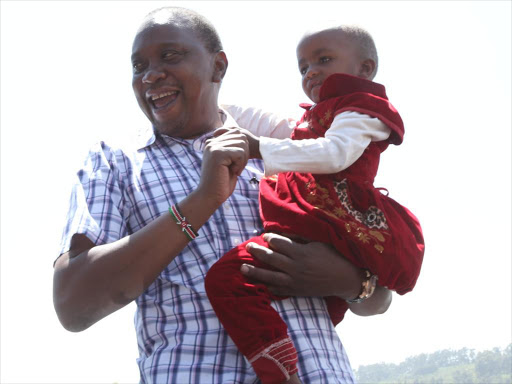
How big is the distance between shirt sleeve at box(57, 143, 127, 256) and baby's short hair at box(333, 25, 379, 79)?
4.22ft

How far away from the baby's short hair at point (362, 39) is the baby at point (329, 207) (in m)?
0.06

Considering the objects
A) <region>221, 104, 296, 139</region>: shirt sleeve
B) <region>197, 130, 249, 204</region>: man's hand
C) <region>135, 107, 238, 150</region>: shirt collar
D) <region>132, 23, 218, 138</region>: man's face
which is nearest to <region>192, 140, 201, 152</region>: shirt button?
<region>135, 107, 238, 150</region>: shirt collar

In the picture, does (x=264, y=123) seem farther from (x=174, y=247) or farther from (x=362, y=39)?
(x=174, y=247)

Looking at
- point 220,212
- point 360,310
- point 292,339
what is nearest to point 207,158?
point 220,212

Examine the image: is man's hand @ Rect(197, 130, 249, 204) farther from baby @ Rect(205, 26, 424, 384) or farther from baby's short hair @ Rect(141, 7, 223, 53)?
→ baby's short hair @ Rect(141, 7, 223, 53)

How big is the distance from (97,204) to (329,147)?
99cm

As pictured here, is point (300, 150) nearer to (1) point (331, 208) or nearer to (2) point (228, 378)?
(1) point (331, 208)

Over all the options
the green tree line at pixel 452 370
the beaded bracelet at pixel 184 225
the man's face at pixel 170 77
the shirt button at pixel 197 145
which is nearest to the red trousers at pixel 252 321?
the beaded bracelet at pixel 184 225

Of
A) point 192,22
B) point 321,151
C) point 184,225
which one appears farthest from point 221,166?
point 192,22

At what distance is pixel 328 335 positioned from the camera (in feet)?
9.67

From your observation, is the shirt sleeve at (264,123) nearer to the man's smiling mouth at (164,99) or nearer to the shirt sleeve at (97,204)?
the man's smiling mouth at (164,99)

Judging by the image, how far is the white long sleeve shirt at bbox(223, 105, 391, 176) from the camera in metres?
2.85

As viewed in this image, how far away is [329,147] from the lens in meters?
2.86

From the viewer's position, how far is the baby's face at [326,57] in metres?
3.26
